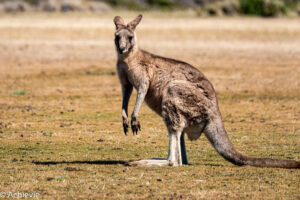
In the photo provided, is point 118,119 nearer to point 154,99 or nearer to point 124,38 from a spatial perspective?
point 154,99

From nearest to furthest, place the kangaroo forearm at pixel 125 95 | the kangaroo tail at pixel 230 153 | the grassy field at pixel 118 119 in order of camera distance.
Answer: the grassy field at pixel 118 119, the kangaroo tail at pixel 230 153, the kangaroo forearm at pixel 125 95

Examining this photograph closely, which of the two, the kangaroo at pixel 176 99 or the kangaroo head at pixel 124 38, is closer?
the kangaroo at pixel 176 99

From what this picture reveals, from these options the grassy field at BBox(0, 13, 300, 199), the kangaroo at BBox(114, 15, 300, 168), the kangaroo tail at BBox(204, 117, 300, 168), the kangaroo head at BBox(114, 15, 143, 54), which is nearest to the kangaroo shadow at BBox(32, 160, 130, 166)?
the grassy field at BBox(0, 13, 300, 199)

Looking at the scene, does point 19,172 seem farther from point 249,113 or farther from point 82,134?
point 249,113

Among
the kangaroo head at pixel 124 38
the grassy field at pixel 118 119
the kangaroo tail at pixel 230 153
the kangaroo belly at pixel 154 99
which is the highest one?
the kangaroo head at pixel 124 38

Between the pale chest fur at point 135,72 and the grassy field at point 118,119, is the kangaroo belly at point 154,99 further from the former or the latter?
the grassy field at point 118,119

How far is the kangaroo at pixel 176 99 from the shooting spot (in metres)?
6.87

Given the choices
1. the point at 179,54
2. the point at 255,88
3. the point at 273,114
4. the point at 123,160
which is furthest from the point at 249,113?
the point at 179,54

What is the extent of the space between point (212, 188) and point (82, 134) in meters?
3.98

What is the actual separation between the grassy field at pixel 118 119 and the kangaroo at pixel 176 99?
184 mm

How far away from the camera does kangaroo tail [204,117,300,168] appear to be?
670 cm

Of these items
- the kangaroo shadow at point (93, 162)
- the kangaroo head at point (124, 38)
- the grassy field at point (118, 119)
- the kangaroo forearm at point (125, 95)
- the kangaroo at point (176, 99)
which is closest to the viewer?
the grassy field at point (118, 119)

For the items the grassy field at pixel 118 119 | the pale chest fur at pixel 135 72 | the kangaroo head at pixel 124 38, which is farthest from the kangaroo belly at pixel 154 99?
the grassy field at pixel 118 119

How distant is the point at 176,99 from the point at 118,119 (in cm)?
454
